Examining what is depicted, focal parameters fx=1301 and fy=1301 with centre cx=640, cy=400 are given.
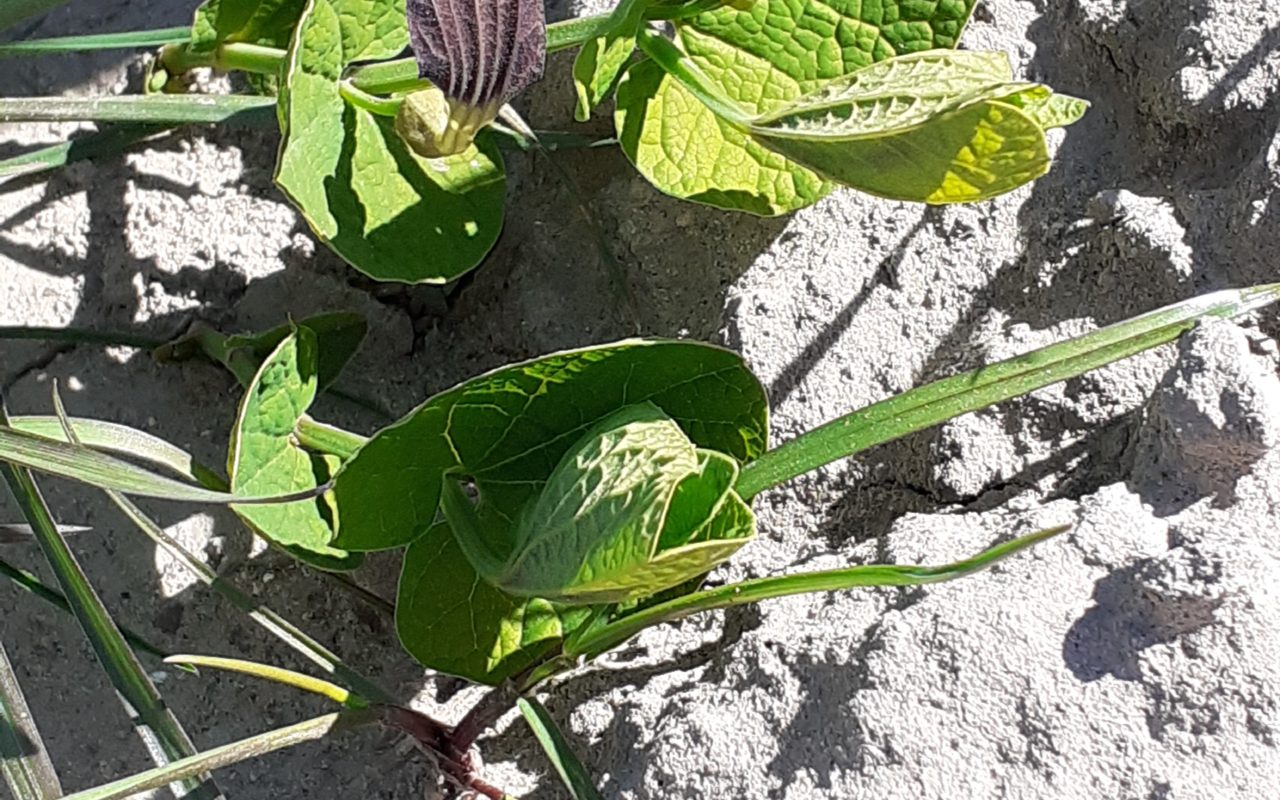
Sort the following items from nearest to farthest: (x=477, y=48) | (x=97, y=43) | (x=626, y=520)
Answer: (x=626, y=520)
(x=477, y=48)
(x=97, y=43)

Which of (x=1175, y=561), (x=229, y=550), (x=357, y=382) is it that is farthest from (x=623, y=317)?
(x=1175, y=561)

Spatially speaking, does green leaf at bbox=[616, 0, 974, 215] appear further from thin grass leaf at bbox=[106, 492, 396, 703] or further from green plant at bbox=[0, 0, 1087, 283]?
thin grass leaf at bbox=[106, 492, 396, 703]

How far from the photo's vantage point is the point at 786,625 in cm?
83

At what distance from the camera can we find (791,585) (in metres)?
0.74

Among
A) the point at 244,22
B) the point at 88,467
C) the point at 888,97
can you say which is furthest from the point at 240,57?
the point at 888,97

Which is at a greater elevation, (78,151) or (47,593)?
(78,151)

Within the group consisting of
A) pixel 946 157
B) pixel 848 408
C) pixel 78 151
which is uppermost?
pixel 946 157

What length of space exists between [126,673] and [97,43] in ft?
1.61

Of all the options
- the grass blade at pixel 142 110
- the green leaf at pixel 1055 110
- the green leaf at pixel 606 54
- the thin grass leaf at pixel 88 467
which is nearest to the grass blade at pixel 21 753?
the thin grass leaf at pixel 88 467

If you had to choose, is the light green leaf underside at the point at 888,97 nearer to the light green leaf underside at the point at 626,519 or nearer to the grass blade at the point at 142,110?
the light green leaf underside at the point at 626,519

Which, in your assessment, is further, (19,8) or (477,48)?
(19,8)

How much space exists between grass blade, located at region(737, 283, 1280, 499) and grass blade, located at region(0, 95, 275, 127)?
1.57ft

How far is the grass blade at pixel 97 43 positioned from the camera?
38.7 inches

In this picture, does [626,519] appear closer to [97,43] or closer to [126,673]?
[126,673]
